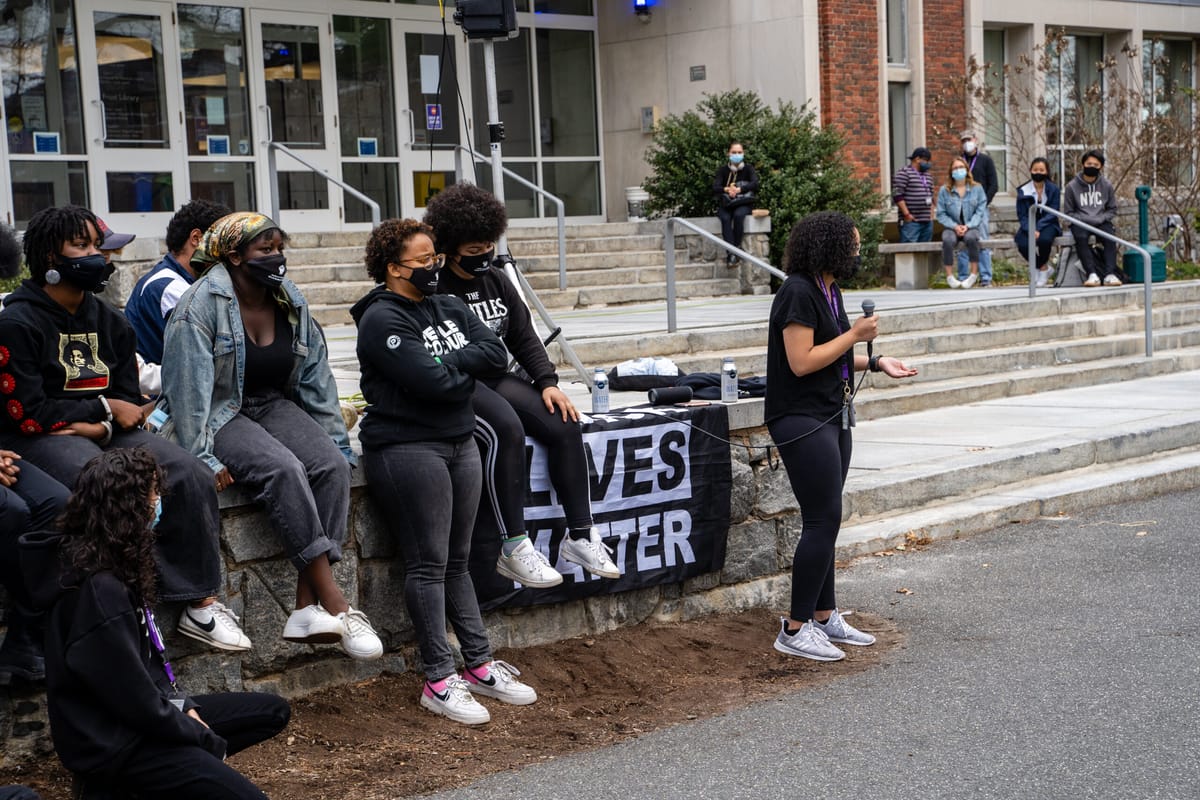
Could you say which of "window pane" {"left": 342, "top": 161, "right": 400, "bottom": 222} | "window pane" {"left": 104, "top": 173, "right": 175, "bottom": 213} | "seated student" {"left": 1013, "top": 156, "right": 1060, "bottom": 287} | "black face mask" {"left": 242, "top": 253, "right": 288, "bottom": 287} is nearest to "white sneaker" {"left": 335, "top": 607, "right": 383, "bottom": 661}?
"black face mask" {"left": 242, "top": 253, "right": 288, "bottom": 287}

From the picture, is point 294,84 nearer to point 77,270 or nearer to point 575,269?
point 575,269

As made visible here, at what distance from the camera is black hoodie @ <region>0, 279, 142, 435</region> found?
190 inches

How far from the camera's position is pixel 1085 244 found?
60.7ft

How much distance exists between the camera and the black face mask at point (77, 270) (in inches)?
194

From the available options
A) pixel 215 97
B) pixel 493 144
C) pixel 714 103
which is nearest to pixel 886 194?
pixel 714 103

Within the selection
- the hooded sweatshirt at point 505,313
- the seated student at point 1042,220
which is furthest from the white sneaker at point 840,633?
the seated student at point 1042,220

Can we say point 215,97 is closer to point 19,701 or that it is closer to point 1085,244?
point 1085,244

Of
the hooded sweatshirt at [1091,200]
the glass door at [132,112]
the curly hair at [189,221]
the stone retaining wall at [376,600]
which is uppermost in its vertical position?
the glass door at [132,112]

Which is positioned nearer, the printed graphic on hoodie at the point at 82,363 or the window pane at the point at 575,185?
the printed graphic on hoodie at the point at 82,363

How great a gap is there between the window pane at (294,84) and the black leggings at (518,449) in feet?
44.8

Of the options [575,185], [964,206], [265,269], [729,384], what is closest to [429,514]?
[265,269]

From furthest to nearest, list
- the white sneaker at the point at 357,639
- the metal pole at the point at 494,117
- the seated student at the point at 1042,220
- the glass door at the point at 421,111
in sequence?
1. the glass door at the point at 421,111
2. the seated student at the point at 1042,220
3. the metal pole at the point at 494,117
4. the white sneaker at the point at 357,639

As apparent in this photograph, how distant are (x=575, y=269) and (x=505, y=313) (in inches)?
485

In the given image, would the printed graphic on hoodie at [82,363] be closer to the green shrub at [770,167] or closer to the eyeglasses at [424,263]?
the eyeglasses at [424,263]
